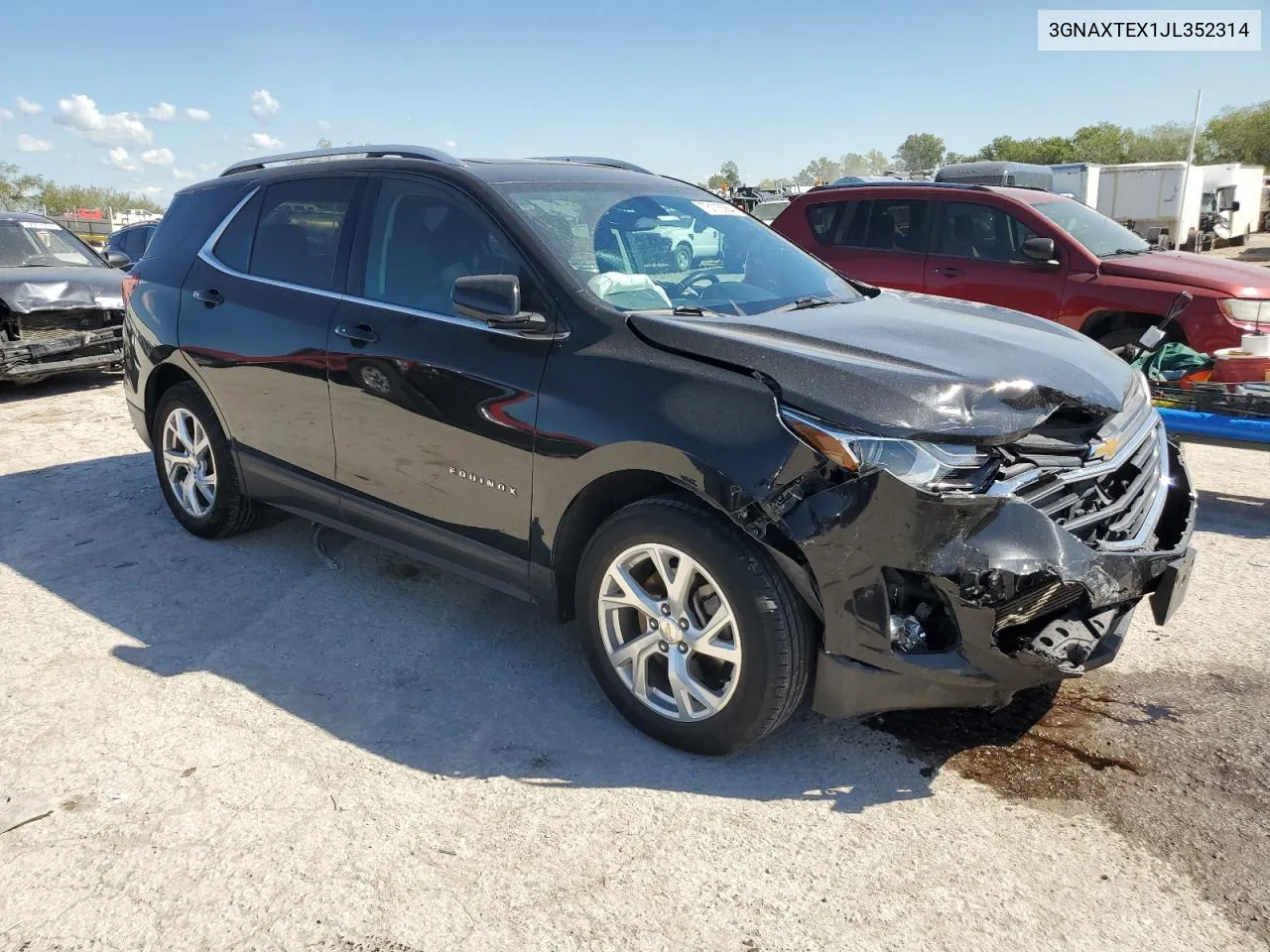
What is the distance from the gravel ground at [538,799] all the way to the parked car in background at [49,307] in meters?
5.68

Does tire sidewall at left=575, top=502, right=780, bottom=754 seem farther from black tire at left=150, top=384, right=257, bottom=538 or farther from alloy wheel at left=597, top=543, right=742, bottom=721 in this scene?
black tire at left=150, top=384, right=257, bottom=538

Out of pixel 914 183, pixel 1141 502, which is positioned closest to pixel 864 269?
pixel 914 183

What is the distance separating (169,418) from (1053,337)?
14.3ft

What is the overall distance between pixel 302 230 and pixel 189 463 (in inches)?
61.5

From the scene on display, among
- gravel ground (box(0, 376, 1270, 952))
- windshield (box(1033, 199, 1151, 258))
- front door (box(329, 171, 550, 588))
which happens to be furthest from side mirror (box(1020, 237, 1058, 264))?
front door (box(329, 171, 550, 588))

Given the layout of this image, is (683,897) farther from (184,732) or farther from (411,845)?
(184,732)

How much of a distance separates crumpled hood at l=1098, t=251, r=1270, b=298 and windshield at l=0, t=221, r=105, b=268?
33.4 feet

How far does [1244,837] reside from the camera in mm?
2725

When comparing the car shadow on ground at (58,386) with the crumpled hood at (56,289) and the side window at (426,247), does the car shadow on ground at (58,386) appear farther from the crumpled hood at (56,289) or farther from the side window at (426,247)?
the side window at (426,247)

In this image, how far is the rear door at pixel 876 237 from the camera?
8.37 meters

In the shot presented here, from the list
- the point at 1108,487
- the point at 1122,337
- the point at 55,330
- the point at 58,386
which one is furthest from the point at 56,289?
the point at 1108,487

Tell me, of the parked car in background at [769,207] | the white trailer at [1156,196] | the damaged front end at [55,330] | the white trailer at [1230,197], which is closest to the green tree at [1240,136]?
the white trailer at [1230,197]

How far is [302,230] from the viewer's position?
4363mm

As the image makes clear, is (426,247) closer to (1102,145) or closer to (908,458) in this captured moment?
(908,458)
